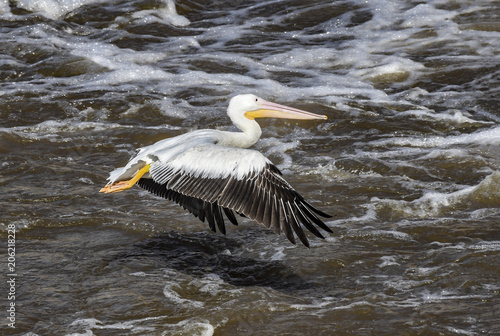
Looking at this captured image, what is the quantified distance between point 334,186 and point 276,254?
53.7 inches

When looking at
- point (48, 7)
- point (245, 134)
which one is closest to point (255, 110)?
point (245, 134)

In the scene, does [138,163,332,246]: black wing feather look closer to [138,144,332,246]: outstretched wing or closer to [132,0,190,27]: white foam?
[138,144,332,246]: outstretched wing

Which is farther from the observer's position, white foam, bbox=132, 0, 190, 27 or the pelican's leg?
white foam, bbox=132, 0, 190, 27

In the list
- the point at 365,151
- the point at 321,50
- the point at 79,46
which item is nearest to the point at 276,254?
the point at 365,151

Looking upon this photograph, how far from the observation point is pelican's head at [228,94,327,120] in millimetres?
5781

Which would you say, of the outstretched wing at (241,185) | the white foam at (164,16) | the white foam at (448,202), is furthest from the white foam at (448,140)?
the white foam at (164,16)

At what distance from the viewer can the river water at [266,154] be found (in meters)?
4.46

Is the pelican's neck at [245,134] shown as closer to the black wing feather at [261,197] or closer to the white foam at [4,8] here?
the black wing feather at [261,197]

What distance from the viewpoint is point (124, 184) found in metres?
5.21

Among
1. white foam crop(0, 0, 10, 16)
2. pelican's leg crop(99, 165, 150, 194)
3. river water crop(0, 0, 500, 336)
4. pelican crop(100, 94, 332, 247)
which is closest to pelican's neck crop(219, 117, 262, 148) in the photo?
pelican crop(100, 94, 332, 247)

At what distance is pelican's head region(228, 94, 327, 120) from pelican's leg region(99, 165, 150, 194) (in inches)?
37.2

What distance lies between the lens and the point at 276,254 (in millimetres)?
5266

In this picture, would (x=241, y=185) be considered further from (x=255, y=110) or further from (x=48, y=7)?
(x=48, y=7)

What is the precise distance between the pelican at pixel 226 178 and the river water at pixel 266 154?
475 millimetres
